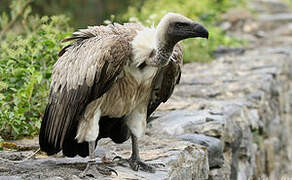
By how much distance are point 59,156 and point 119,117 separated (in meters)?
0.67

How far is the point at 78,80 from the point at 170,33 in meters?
0.69

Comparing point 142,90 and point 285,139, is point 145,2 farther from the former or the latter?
point 142,90

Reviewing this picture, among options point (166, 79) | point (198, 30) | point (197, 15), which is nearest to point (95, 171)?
point (166, 79)

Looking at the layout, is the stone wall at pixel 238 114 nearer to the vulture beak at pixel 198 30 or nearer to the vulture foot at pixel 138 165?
the vulture foot at pixel 138 165

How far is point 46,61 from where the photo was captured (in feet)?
17.9

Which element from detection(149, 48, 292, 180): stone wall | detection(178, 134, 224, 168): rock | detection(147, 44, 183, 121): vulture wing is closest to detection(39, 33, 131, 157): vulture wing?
detection(147, 44, 183, 121): vulture wing

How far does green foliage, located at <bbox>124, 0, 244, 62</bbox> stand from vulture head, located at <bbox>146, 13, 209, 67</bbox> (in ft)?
12.9

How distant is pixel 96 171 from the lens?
11.6ft

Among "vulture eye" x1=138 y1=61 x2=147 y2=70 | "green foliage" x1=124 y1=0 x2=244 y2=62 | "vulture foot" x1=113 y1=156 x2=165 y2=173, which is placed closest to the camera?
"vulture eye" x1=138 y1=61 x2=147 y2=70

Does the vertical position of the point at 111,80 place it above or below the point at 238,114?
above

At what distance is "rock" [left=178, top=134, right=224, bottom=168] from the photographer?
4.70 metres

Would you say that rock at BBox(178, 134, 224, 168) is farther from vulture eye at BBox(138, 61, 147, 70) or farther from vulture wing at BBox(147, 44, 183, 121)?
vulture eye at BBox(138, 61, 147, 70)

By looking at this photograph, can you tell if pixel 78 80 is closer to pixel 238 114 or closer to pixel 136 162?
pixel 136 162

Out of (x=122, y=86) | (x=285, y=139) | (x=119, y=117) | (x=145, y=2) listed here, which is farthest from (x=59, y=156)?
(x=145, y=2)
